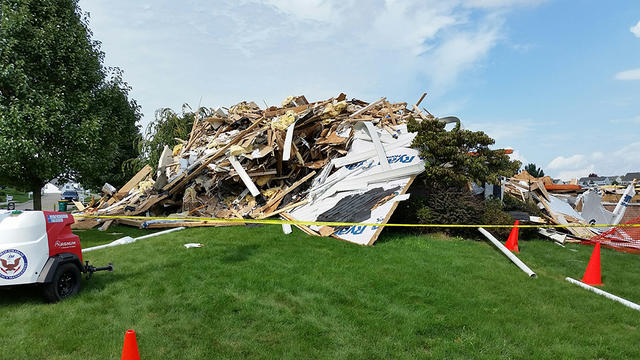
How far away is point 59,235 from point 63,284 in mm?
697

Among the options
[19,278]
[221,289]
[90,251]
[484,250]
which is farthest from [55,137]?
[484,250]

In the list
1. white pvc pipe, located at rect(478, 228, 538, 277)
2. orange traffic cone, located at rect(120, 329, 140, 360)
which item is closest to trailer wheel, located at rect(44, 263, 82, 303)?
orange traffic cone, located at rect(120, 329, 140, 360)

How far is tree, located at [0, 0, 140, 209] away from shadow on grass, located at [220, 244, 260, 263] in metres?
6.55

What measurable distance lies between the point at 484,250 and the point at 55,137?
12410 millimetres

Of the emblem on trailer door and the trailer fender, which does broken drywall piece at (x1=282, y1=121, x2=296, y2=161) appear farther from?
the emblem on trailer door

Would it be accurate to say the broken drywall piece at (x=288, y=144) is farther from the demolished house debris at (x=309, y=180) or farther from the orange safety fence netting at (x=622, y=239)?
the orange safety fence netting at (x=622, y=239)

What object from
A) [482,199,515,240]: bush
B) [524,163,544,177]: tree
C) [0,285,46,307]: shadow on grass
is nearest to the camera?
[0,285,46,307]: shadow on grass

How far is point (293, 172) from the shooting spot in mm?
13500

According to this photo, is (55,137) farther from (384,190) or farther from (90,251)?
(384,190)

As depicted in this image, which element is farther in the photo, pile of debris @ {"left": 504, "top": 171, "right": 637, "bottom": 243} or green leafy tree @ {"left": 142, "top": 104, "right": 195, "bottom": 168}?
green leafy tree @ {"left": 142, "top": 104, "right": 195, "bottom": 168}

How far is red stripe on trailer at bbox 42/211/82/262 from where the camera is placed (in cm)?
526

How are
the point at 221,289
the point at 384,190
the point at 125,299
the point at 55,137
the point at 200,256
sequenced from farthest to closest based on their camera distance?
the point at 55,137 < the point at 384,190 < the point at 200,256 < the point at 221,289 < the point at 125,299

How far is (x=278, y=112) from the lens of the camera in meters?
15.8

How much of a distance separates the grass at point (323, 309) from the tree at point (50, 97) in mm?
4870
